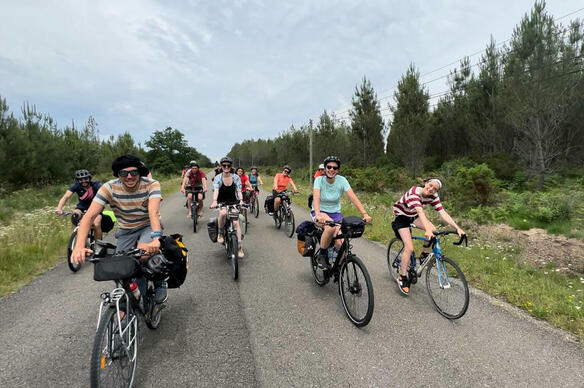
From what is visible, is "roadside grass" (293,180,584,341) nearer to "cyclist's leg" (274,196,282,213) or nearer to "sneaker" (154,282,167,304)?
"sneaker" (154,282,167,304)

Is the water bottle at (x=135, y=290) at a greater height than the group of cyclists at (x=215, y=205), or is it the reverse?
the group of cyclists at (x=215, y=205)

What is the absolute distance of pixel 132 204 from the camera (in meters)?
3.08

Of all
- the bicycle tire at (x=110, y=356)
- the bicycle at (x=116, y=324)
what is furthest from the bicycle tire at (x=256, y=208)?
the bicycle tire at (x=110, y=356)

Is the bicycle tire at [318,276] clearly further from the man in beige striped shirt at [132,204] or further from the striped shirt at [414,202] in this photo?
the man in beige striped shirt at [132,204]

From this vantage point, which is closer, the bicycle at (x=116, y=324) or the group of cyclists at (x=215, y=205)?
the bicycle at (x=116, y=324)

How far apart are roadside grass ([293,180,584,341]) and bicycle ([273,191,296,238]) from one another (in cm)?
376

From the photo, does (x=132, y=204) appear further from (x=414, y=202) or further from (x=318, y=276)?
(x=414, y=202)

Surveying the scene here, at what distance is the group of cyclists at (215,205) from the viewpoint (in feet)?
9.36

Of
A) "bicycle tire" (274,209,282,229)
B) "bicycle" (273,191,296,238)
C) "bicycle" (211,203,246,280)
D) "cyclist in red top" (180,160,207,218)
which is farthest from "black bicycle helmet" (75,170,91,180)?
"bicycle tire" (274,209,282,229)

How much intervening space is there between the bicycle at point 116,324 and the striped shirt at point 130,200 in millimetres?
617

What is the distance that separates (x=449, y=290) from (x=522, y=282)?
2.04 m

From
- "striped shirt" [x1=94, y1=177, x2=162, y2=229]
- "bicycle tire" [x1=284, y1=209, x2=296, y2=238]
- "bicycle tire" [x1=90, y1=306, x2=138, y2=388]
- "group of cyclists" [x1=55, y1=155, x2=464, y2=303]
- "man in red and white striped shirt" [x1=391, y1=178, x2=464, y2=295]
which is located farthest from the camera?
"bicycle tire" [x1=284, y1=209, x2=296, y2=238]

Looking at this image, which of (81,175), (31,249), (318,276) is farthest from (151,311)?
(31,249)

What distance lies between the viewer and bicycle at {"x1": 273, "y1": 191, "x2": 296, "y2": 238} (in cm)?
873
